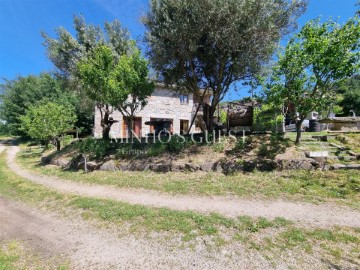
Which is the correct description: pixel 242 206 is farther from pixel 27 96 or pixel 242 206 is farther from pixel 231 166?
pixel 27 96

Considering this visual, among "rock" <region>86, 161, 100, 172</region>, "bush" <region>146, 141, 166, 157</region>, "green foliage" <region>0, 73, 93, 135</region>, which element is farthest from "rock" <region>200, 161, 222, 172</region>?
"green foliage" <region>0, 73, 93, 135</region>

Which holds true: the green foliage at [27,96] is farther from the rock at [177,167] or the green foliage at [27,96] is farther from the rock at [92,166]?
the rock at [177,167]

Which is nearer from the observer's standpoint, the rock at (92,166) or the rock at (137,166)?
the rock at (137,166)

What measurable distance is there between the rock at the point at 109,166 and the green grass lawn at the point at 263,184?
1.24m

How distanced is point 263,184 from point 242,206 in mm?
1752

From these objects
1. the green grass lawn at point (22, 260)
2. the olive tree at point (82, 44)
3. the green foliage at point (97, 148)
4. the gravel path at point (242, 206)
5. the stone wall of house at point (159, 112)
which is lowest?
the green grass lawn at point (22, 260)

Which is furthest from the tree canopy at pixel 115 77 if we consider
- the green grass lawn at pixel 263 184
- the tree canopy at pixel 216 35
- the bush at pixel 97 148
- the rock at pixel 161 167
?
the green grass lawn at pixel 263 184

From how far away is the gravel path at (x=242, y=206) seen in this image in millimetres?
4723

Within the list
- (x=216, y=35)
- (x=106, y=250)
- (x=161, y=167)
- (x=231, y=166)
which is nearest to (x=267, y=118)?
(x=231, y=166)

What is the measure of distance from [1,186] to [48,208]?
4.91 m

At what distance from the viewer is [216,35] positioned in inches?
339

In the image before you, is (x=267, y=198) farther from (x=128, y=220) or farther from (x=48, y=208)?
(x=48, y=208)

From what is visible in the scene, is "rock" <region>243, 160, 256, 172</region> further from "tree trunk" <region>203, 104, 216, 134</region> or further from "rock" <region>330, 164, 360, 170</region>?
"tree trunk" <region>203, 104, 216, 134</region>

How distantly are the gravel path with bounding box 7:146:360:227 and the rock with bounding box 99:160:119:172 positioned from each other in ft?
8.26
